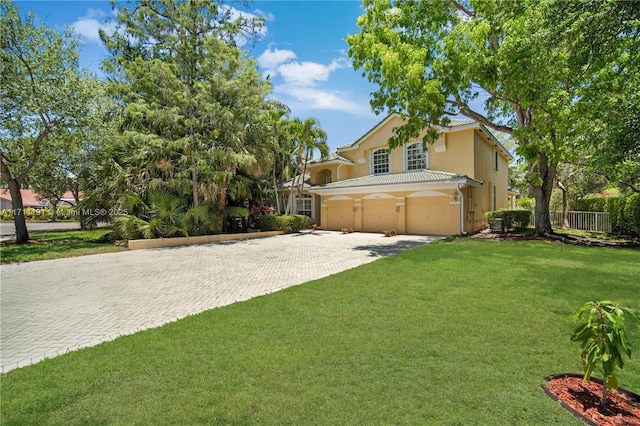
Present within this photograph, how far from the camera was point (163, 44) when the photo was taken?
20.7m

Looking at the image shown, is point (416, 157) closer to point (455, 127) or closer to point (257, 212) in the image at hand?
point (455, 127)

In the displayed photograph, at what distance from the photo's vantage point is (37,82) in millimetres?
14219

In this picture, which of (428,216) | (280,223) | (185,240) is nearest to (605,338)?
(185,240)

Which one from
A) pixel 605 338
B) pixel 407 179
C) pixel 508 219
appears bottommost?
pixel 605 338

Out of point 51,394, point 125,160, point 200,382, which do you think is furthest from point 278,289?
point 125,160

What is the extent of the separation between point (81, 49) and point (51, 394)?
757 inches

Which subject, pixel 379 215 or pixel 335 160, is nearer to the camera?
pixel 379 215

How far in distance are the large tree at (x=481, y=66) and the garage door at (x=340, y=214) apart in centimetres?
762

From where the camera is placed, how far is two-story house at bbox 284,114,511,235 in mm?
19141

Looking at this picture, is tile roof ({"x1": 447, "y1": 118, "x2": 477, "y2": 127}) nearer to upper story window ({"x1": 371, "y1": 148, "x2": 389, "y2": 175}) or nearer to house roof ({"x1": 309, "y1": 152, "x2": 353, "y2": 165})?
upper story window ({"x1": 371, "y1": 148, "x2": 389, "y2": 175})

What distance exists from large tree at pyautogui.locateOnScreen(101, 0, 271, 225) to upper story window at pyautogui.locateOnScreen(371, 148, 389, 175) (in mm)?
9517

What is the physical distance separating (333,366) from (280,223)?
1879 cm

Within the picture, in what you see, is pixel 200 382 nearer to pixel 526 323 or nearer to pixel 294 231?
pixel 526 323

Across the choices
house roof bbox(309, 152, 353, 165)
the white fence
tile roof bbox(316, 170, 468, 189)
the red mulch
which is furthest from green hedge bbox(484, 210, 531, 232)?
the red mulch
